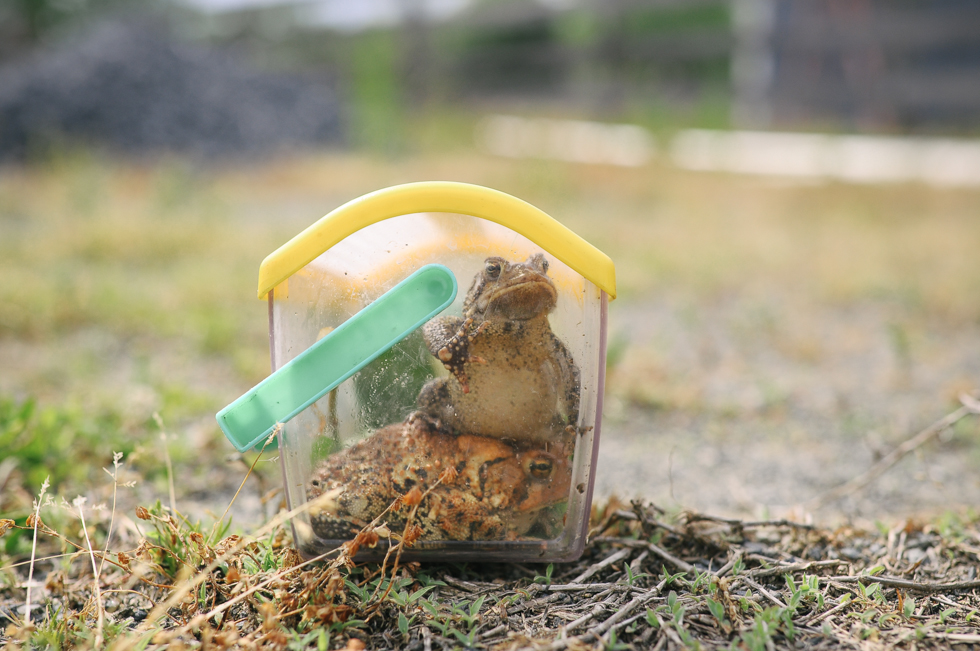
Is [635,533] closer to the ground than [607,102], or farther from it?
closer to the ground

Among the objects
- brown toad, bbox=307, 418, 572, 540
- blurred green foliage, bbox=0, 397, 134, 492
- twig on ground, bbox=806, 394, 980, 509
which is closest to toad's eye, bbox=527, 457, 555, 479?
brown toad, bbox=307, 418, 572, 540

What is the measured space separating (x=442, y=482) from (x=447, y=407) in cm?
12

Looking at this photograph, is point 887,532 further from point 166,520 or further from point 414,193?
point 166,520

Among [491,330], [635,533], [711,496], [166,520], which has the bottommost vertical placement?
[711,496]

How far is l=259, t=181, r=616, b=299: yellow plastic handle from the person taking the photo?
102 centimetres

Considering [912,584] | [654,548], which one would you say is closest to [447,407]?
[654,548]

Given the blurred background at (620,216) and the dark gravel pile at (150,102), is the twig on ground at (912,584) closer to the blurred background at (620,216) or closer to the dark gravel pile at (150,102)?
the blurred background at (620,216)

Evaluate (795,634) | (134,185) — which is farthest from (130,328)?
(134,185)

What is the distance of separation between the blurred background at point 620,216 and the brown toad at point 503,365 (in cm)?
33

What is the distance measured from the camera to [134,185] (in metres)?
6.12

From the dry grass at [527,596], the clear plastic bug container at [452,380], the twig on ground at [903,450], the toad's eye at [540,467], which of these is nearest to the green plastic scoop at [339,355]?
the clear plastic bug container at [452,380]

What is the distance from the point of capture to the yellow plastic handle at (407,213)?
3.36ft

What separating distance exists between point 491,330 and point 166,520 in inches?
23.2

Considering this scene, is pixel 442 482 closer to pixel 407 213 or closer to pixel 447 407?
pixel 447 407
